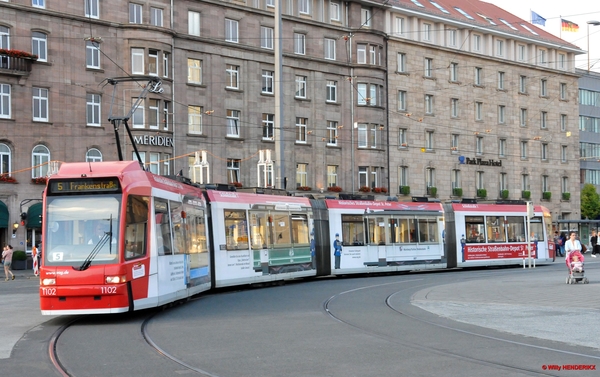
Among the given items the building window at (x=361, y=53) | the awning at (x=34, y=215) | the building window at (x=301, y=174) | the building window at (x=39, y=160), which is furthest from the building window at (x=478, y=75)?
the awning at (x=34, y=215)

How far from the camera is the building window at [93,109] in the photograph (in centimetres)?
4481

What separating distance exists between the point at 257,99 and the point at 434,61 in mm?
16460

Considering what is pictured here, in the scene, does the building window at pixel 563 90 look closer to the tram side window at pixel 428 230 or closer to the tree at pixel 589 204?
the tree at pixel 589 204

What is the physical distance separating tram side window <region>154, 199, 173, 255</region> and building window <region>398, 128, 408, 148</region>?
42.6 meters

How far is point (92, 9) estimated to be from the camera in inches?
1766

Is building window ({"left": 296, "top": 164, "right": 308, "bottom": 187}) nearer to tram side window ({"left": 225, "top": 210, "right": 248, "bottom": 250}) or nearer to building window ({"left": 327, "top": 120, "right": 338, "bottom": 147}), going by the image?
building window ({"left": 327, "top": 120, "right": 338, "bottom": 147})

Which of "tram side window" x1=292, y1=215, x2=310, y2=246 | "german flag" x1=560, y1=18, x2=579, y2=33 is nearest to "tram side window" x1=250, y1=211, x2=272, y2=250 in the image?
"tram side window" x1=292, y1=215, x2=310, y2=246

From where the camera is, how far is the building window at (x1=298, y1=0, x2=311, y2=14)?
178ft

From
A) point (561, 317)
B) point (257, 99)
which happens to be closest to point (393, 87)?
point (257, 99)

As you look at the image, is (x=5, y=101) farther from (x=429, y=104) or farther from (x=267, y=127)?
(x=429, y=104)

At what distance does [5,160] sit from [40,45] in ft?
19.8

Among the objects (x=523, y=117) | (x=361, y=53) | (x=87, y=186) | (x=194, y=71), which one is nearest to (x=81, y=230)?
(x=87, y=186)

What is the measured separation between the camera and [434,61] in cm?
6212

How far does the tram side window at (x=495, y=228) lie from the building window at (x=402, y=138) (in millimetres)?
22040
